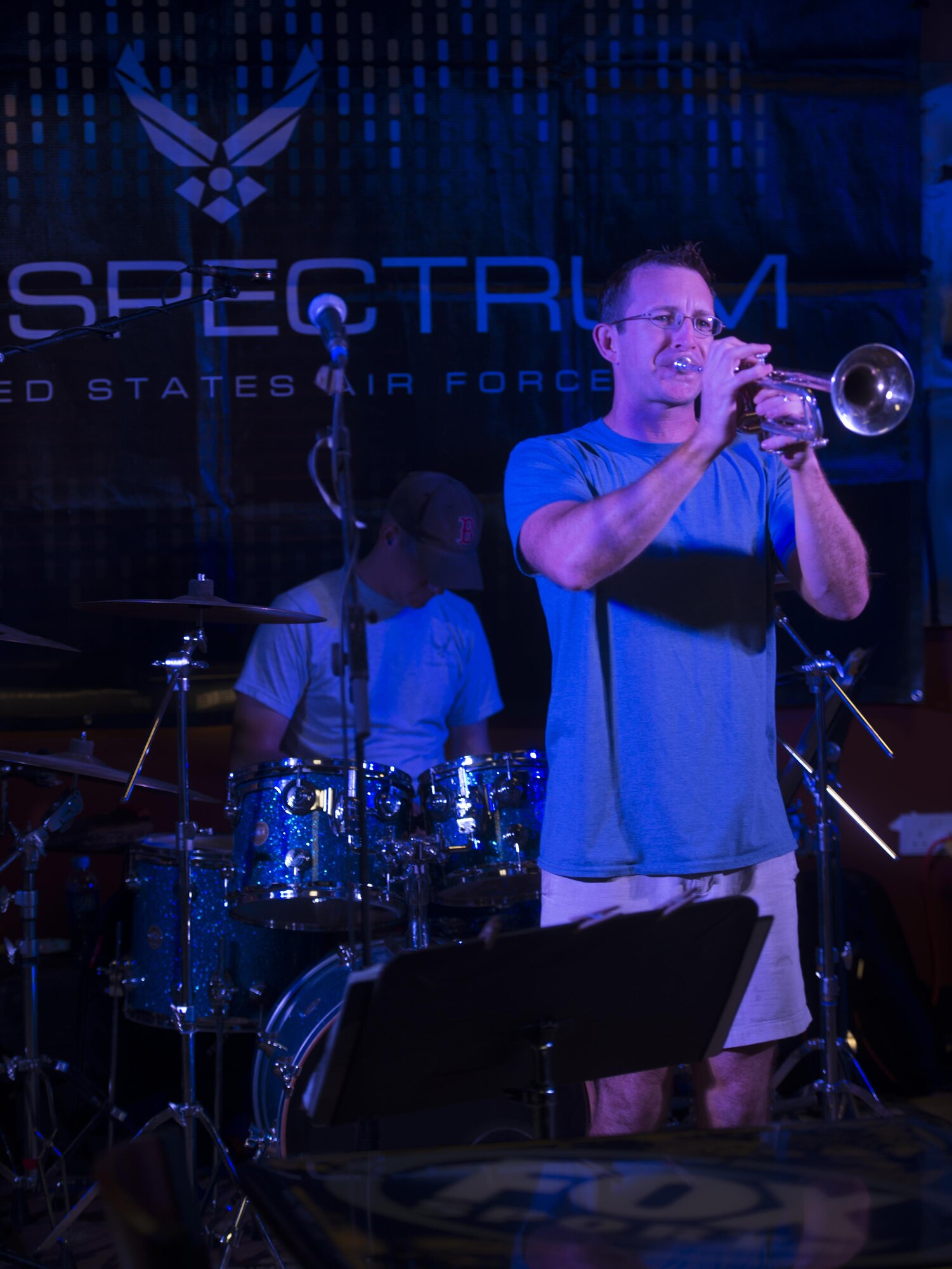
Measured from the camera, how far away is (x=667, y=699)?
234 centimetres

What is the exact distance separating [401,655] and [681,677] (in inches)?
71.0

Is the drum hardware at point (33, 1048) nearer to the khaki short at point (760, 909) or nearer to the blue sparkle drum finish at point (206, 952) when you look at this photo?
the blue sparkle drum finish at point (206, 952)

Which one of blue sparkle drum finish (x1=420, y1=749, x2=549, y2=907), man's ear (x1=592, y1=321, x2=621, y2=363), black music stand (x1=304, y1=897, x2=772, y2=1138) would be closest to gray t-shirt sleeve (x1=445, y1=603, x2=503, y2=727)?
blue sparkle drum finish (x1=420, y1=749, x2=549, y2=907)

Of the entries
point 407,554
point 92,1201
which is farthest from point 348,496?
point 92,1201

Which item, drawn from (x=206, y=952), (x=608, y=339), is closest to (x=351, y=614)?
(x=608, y=339)

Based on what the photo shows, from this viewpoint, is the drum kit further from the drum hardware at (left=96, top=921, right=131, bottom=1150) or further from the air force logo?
the air force logo

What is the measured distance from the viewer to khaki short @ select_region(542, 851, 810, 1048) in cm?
229

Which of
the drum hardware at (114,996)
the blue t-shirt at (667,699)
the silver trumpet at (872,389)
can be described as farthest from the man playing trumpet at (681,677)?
the drum hardware at (114,996)

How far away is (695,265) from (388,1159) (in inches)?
82.8

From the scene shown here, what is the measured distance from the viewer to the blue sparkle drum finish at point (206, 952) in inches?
138

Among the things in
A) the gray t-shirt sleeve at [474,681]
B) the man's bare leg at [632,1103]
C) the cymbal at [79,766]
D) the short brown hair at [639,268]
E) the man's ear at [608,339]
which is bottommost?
the man's bare leg at [632,1103]

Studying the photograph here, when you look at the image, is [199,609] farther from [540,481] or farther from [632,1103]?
[632,1103]

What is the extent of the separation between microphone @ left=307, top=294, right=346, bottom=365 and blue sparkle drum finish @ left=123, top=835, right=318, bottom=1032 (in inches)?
77.5

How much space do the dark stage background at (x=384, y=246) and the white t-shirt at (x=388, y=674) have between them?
0.30ft
